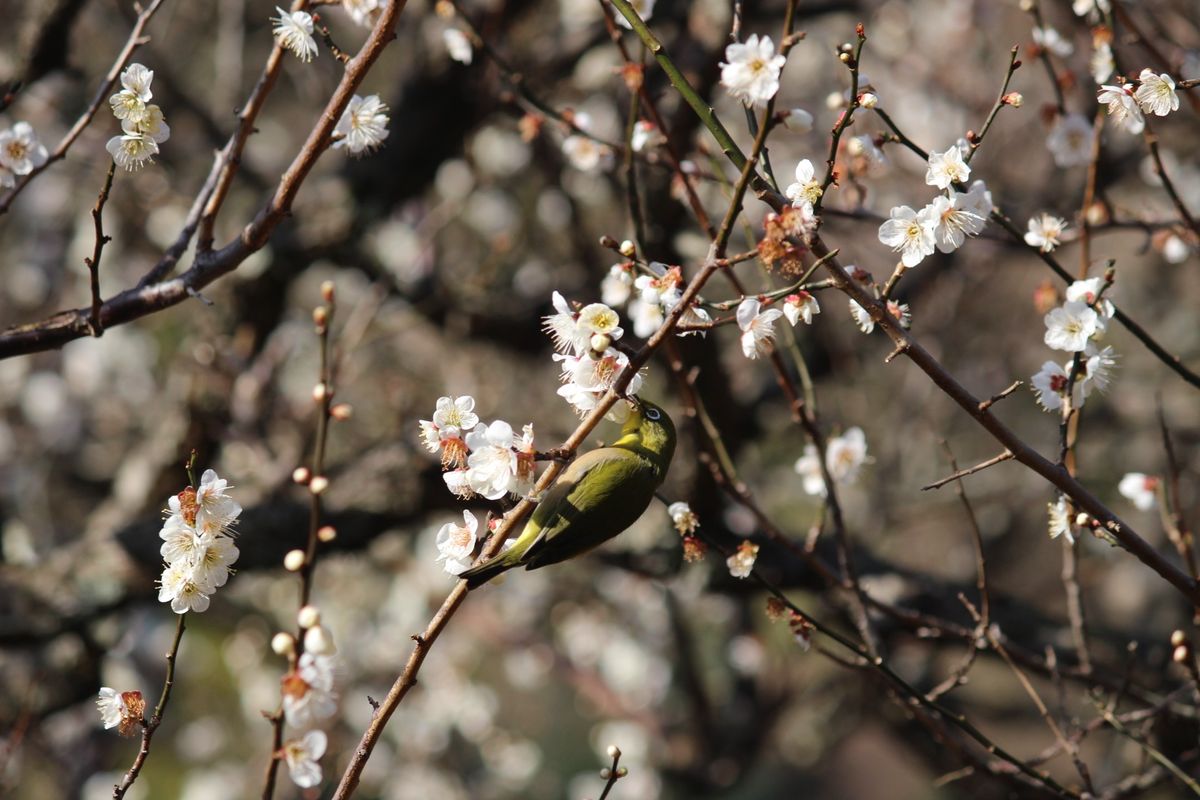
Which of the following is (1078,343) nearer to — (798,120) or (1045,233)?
(1045,233)

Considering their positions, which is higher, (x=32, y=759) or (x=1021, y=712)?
(x=32, y=759)

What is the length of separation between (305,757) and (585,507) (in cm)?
54

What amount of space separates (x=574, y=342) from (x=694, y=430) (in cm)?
81

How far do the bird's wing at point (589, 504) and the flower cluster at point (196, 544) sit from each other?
0.44 meters

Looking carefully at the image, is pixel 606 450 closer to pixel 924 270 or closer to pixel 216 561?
pixel 216 561

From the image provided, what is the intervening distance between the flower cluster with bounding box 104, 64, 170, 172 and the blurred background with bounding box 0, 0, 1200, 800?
82 centimetres

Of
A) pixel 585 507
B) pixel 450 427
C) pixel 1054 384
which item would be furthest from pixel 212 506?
pixel 1054 384

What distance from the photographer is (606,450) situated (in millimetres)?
1728

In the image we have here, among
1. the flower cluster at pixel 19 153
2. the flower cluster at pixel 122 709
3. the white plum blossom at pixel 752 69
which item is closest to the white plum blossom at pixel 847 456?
the white plum blossom at pixel 752 69

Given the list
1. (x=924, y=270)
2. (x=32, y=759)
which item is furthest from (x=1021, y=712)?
(x=32, y=759)

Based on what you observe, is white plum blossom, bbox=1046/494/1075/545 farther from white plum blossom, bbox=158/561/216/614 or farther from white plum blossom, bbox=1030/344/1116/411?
white plum blossom, bbox=158/561/216/614

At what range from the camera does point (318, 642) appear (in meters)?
1.42

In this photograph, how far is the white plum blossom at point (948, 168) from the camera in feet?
4.98

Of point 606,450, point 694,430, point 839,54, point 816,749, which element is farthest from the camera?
point 816,749
